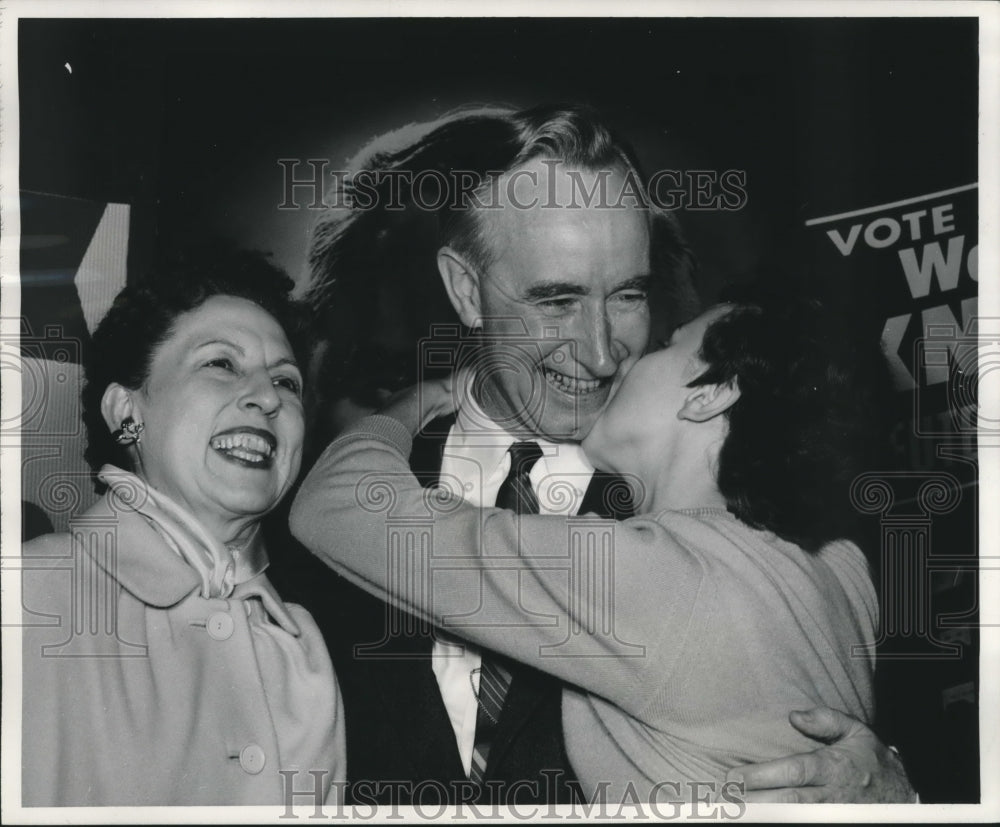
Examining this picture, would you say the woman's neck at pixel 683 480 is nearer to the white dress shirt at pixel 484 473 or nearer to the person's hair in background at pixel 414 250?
the white dress shirt at pixel 484 473

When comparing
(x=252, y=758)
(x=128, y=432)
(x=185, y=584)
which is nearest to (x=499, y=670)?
(x=252, y=758)

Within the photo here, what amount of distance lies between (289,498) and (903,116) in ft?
4.64

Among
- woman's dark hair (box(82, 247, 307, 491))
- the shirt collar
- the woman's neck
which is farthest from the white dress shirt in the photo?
woman's dark hair (box(82, 247, 307, 491))

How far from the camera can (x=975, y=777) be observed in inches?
79.0

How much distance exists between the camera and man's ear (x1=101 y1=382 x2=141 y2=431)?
1939mm

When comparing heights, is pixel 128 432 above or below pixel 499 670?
above

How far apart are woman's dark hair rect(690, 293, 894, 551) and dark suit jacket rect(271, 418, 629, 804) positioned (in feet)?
0.85

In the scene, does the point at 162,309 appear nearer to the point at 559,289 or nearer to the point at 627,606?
the point at 559,289

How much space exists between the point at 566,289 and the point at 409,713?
0.85m

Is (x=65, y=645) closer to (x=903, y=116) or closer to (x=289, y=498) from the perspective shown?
(x=289, y=498)

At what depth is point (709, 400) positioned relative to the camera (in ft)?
6.29

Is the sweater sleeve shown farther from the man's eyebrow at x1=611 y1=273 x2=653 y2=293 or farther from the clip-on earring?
the man's eyebrow at x1=611 y1=273 x2=653 y2=293

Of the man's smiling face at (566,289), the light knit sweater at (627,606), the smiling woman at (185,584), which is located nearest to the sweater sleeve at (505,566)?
the light knit sweater at (627,606)

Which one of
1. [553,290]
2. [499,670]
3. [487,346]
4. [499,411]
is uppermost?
[553,290]
